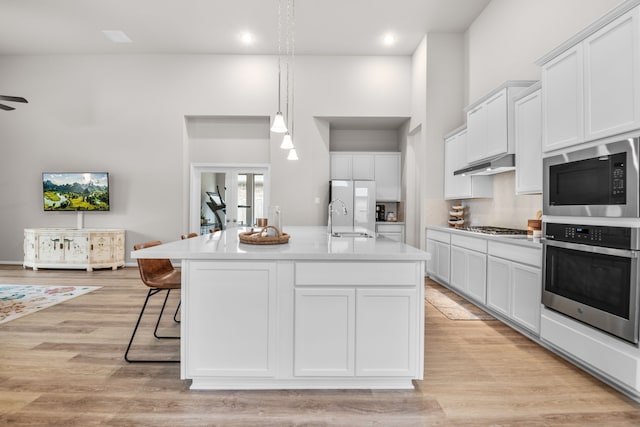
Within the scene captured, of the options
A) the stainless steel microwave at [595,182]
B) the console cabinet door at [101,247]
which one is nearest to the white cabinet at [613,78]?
the stainless steel microwave at [595,182]

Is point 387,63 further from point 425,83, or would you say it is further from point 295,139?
point 295,139

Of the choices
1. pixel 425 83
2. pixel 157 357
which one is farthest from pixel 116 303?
pixel 425 83

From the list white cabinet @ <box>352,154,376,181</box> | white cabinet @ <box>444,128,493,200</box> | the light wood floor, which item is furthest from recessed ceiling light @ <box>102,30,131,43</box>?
white cabinet @ <box>444,128,493,200</box>

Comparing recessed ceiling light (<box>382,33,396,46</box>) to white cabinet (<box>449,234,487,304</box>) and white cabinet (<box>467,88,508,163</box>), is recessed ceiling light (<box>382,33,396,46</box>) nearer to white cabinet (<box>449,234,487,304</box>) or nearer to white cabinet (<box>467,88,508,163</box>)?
white cabinet (<box>467,88,508,163</box>)

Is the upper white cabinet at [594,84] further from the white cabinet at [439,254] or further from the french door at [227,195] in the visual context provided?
the french door at [227,195]

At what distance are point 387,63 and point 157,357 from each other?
5.97 m

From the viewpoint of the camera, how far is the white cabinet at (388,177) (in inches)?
284

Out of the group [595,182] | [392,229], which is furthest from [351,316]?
[392,229]

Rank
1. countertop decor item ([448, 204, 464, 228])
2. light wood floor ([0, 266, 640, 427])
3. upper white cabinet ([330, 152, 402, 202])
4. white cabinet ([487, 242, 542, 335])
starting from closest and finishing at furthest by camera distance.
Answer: light wood floor ([0, 266, 640, 427]) < white cabinet ([487, 242, 542, 335]) < countertop decor item ([448, 204, 464, 228]) < upper white cabinet ([330, 152, 402, 202])

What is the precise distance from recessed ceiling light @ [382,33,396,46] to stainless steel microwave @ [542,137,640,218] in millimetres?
4021

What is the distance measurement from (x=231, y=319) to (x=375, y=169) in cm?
555

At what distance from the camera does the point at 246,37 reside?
598cm

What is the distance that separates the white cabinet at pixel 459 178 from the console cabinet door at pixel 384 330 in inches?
128

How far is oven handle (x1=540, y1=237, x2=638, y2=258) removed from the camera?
2.03 m
